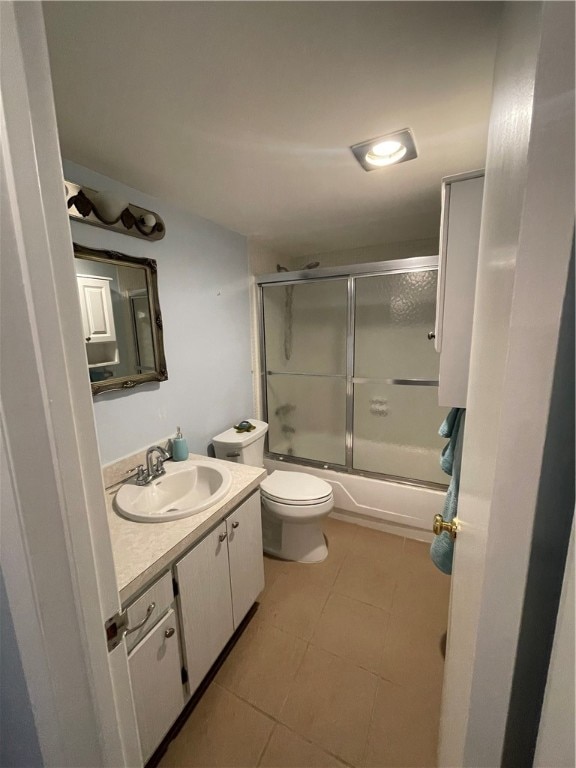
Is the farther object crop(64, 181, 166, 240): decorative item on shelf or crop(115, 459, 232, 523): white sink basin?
crop(115, 459, 232, 523): white sink basin

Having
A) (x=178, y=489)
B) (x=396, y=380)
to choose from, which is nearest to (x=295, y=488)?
(x=178, y=489)

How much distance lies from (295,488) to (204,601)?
0.82 metres

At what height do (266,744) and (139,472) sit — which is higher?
(139,472)

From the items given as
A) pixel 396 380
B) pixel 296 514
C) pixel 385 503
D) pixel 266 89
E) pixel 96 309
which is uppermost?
pixel 266 89

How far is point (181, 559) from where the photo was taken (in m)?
1.03

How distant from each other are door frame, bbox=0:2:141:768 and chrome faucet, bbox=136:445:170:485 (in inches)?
34.6

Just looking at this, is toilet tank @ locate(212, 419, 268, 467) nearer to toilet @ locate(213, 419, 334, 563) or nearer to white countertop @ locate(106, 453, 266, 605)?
toilet @ locate(213, 419, 334, 563)

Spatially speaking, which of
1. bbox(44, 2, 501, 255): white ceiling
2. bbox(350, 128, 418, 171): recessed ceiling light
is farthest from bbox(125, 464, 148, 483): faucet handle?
bbox(350, 128, 418, 171): recessed ceiling light

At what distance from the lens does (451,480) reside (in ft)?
3.76

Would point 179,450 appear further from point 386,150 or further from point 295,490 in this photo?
point 386,150

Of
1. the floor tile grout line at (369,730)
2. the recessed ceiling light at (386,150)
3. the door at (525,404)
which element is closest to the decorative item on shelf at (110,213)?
the recessed ceiling light at (386,150)

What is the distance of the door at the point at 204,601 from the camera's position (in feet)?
3.48

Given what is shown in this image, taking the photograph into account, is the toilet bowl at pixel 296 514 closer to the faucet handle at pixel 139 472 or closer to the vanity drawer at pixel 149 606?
the faucet handle at pixel 139 472

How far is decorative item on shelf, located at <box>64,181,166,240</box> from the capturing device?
1.15 meters
